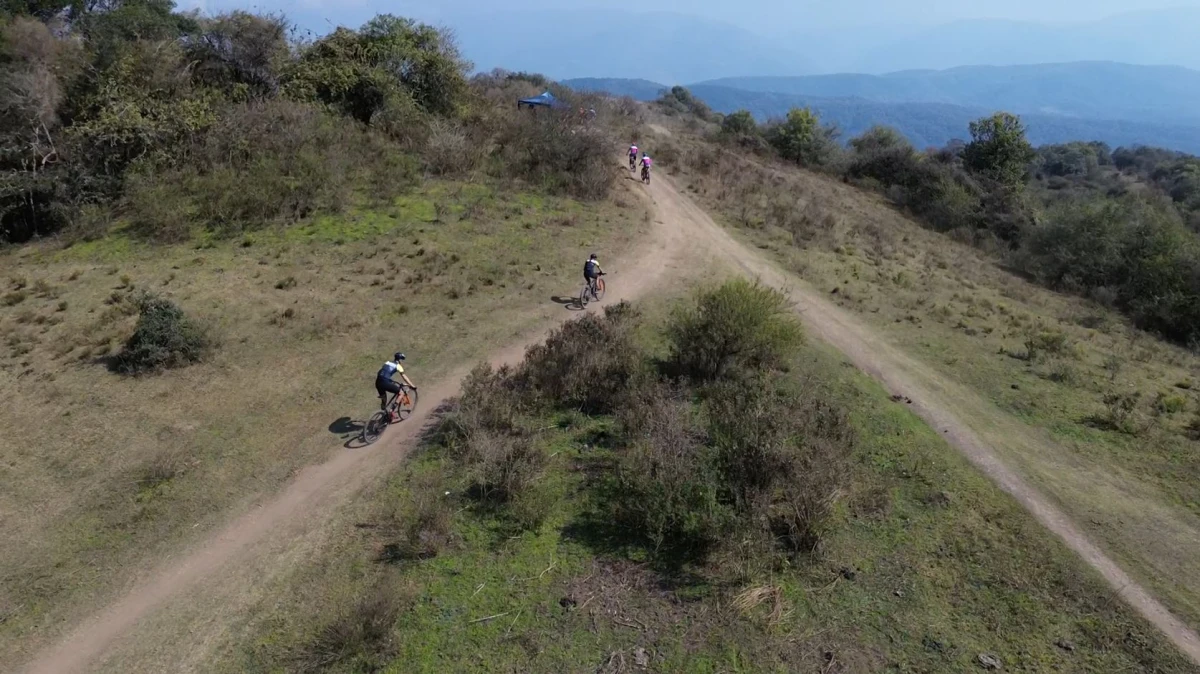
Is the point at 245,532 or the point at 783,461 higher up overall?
the point at 783,461

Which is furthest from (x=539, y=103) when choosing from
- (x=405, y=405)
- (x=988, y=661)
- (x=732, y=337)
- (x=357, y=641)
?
(x=988, y=661)

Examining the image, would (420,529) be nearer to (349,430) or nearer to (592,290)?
(349,430)

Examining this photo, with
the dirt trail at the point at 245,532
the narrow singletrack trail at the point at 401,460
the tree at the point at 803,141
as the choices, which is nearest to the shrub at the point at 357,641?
the narrow singletrack trail at the point at 401,460

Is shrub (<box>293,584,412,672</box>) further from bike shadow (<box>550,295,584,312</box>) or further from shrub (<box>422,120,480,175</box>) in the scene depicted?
shrub (<box>422,120,480,175</box>)

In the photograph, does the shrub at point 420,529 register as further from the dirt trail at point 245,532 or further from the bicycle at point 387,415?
the bicycle at point 387,415

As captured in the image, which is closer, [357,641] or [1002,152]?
[357,641]

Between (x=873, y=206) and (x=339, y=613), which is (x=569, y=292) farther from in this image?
(x=873, y=206)

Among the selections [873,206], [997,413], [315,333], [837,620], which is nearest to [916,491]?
[837,620]
